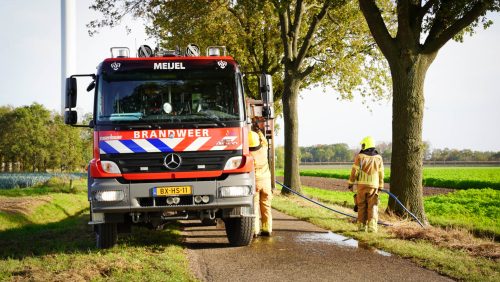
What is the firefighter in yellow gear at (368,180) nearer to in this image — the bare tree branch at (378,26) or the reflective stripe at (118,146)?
the bare tree branch at (378,26)

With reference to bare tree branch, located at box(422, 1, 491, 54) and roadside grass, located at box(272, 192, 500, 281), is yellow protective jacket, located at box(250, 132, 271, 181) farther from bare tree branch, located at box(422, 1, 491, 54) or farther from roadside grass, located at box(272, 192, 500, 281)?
bare tree branch, located at box(422, 1, 491, 54)

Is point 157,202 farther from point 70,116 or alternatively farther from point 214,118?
point 70,116

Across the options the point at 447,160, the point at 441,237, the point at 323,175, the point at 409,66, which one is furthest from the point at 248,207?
the point at 447,160

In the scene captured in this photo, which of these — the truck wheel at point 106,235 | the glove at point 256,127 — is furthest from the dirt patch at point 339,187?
the truck wheel at point 106,235

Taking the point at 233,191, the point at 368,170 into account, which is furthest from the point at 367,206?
the point at 233,191

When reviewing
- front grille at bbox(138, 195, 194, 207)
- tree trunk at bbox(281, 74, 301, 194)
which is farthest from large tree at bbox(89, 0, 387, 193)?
front grille at bbox(138, 195, 194, 207)

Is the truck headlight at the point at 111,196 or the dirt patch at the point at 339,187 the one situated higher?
the truck headlight at the point at 111,196

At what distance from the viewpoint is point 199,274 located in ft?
22.3

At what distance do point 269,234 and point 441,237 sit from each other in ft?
9.99

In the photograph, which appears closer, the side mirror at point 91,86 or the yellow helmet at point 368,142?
the side mirror at point 91,86

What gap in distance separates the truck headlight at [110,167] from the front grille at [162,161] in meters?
0.05

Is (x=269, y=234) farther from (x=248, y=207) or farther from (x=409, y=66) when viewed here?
(x=409, y=66)

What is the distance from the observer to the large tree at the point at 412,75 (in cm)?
1164

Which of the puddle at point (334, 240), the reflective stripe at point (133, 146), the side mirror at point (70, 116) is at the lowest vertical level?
the puddle at point (334, 240)
